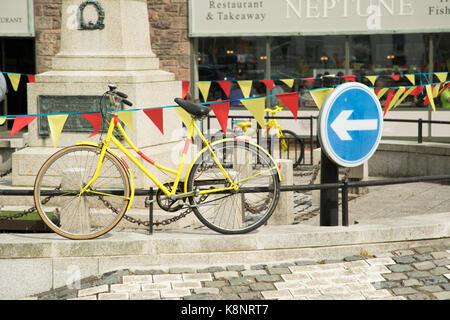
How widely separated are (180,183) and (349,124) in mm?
1576

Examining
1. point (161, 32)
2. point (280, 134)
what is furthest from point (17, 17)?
point (280, 134)

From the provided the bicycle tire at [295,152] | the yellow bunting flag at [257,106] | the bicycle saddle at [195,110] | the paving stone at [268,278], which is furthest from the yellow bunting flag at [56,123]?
the bicycle tire at [295,152]

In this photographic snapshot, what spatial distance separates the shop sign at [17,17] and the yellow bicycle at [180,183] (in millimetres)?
12639

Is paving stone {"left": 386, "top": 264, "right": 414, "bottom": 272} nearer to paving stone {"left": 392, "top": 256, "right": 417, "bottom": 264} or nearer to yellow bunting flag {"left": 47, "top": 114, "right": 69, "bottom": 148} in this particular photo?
paving stone {"left": 392, "top": 256, "right": 417, "bottom": 264}

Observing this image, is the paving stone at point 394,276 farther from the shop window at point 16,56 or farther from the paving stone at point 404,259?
the shop window at point 16,56

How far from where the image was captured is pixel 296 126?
1786 cm

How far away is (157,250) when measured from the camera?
6.46 m

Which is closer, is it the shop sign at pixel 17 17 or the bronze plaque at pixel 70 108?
the bronze plaque at pixel 70 108

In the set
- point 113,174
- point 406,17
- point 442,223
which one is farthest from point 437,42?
point 113,174

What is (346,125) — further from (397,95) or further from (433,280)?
(397,95)

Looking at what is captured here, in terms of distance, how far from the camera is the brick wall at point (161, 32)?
18.1m
